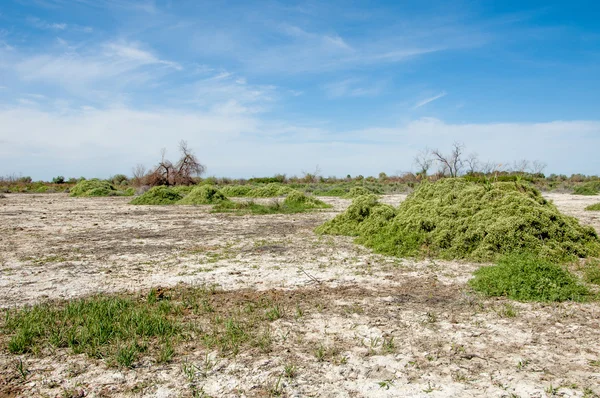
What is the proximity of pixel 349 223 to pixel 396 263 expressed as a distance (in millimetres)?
3805

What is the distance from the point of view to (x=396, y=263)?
720cm

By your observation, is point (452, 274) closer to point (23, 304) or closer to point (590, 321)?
point (590, 321)

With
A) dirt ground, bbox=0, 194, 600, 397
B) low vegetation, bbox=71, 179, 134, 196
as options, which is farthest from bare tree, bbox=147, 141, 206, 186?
dirt ground, bbox=0, 194, 600, 397

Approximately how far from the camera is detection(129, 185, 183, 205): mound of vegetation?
898 inches

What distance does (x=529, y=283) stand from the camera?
5258 mm

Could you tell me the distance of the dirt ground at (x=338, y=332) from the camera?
307cm

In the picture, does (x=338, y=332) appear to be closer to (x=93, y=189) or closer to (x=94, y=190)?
(x=94, y=190)

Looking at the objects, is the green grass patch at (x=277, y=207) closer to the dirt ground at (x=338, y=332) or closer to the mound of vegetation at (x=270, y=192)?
the mound of vegetation at (x=270, y=192)

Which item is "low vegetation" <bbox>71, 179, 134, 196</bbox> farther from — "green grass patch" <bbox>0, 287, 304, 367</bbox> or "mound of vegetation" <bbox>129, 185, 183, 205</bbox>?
"green grass patch" <bbox>0, 287, 304, 367</bbox>

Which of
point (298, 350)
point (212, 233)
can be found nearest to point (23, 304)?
point (298, 350)

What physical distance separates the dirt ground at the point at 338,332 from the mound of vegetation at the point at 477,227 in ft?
Answer: 2.12

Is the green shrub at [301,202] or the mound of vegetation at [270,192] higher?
the mound of vegetation at [270,192]

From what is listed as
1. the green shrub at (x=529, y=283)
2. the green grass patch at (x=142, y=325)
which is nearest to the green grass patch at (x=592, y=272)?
the green shrub at (x=529, y=283)

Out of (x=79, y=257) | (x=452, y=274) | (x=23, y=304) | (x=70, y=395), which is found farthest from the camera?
(x=79, y=257)
